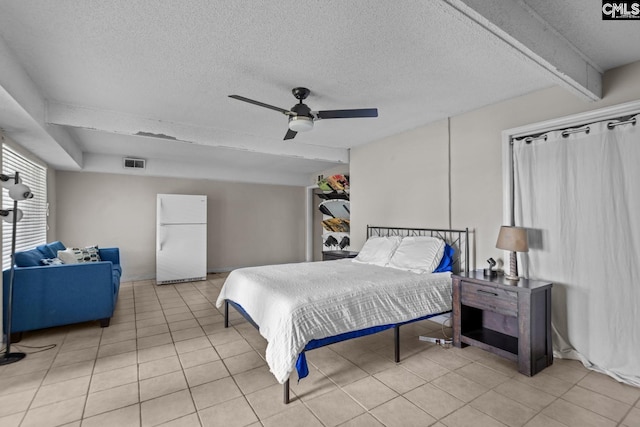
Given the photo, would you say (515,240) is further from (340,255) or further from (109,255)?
(109,255)

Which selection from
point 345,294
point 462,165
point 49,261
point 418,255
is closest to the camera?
point 345,294

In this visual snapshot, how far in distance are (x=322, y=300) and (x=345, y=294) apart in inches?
9.3

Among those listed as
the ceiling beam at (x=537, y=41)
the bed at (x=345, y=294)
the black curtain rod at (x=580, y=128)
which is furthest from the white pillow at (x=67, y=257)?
the black curtain rod at (x=580, y=128)

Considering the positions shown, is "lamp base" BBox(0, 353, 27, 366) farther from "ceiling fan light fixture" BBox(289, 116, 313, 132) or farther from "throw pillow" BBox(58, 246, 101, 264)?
"ceiling fan light fixture" BBox(289, 116, 313, 132)

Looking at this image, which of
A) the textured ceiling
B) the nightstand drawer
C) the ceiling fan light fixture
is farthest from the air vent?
the nightstand drawer

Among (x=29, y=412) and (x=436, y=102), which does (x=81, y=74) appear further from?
(x=436, y=102)

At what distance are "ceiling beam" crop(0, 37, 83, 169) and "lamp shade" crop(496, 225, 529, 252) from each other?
413 centimetres

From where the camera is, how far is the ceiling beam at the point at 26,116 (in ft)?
7.23

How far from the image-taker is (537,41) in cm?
190

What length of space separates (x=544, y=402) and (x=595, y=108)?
2.38 metres

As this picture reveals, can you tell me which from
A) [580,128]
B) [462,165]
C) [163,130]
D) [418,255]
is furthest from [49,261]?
[580,128]

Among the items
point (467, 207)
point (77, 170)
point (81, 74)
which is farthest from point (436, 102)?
point (77, 170)

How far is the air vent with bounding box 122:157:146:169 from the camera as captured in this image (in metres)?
5.89

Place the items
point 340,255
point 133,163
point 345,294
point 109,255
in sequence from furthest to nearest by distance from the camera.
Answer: point 133,163 → point 109,255 → point 340,255 → point 345,294
